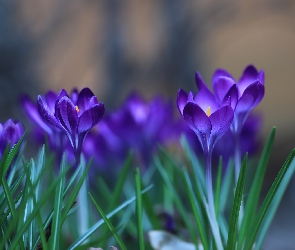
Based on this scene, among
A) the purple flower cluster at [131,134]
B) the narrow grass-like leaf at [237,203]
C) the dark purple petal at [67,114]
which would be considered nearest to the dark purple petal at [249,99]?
the narrow grass-like leaf at [237,203]

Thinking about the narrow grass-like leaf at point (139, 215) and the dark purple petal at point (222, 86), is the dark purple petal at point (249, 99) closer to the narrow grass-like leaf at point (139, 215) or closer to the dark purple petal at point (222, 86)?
the dark purple petal at point (222, 86)

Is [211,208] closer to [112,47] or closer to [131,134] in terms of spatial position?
[131,134]

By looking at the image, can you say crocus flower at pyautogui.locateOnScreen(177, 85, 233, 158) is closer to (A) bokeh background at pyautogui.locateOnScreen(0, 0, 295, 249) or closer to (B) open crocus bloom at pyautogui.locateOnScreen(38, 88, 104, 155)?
(B) open crocus bloom at pyautogui.locateOnScreen(38, 88, 104, 155)

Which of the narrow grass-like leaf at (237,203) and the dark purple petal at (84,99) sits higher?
the dark purple petal at (84,99)

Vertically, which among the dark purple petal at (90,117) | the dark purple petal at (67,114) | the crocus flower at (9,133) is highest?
the crocus flower at (9,133)

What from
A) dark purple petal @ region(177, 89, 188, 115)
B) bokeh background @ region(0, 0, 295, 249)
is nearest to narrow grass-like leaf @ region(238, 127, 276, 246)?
dark purple petal @ region(177, 89, 188, 115)

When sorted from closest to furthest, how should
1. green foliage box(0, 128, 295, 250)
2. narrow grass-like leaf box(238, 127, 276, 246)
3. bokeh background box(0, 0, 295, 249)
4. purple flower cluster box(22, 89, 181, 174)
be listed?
green foliage box(0, 128, 295, 250), narrow grass-like leaf box(238, 127, 276, 246), purple flower cluster box(22, 89, 181, 174), bokeh background box(0, 0, 295, 249)

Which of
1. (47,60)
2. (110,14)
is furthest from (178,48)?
(47,60)
